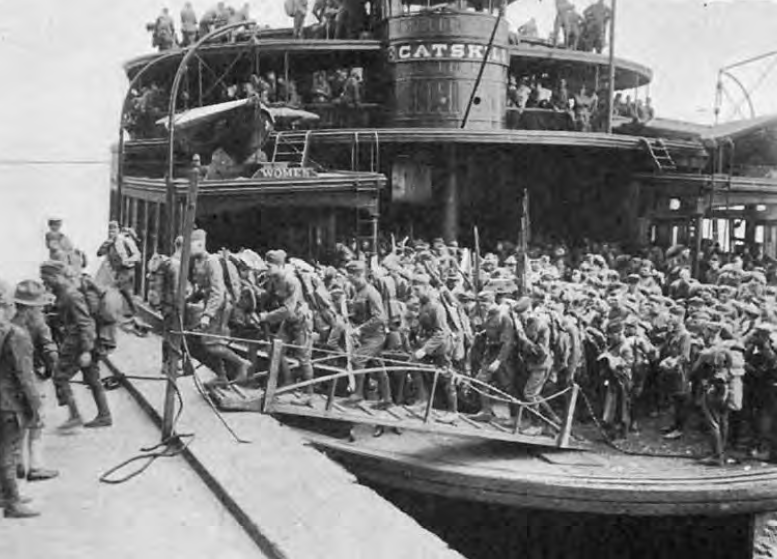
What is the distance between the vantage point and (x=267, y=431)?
9.61 metres

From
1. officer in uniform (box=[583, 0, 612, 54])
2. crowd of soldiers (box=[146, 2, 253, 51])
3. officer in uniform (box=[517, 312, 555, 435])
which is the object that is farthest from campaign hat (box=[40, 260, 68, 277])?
officer in uniform (box=[583, 0, 612, 54])

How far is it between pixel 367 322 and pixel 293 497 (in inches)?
172

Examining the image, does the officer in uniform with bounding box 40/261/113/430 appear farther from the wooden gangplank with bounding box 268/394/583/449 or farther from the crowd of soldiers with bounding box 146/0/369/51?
the crowd of soldiers with bounding box 146/0/369/51

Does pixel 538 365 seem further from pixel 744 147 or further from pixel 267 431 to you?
pixel 744 147

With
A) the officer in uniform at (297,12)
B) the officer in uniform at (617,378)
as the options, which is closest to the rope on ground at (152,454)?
the officer in uniform at (617,378)

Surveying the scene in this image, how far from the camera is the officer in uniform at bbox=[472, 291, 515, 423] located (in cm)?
1175

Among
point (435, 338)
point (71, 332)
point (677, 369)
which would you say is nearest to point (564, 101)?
point (677, 369)

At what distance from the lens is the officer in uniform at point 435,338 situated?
1176cm

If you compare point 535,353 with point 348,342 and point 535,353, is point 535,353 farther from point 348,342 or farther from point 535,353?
point 348,342

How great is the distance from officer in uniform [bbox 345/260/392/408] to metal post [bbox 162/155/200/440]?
2.89m

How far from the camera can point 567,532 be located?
458 inches

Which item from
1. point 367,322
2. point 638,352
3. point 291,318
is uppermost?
point 291,318

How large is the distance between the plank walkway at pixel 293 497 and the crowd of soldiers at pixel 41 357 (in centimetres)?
108

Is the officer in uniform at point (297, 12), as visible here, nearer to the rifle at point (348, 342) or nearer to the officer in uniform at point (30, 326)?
the rifle at point (348, 342)
